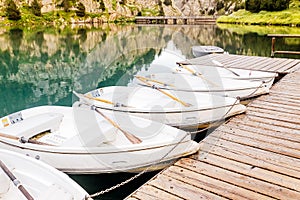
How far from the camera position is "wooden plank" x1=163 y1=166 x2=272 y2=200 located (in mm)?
4250

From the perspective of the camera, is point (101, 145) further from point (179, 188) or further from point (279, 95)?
point (279, 95)

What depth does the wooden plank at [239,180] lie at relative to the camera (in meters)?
4.25

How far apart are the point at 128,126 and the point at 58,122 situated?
1.66 m

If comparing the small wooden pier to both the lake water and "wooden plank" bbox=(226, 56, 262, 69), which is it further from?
"wooden plank" bbox=(226, 56, 262, 69)

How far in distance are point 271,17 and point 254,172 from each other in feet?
210

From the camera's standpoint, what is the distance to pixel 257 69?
1233 cm

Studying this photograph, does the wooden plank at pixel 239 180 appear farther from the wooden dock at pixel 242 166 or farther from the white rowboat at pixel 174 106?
the white rowboat at pixel 174 106

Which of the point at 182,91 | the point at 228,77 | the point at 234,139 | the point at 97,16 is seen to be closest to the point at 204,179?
the point at 234,139

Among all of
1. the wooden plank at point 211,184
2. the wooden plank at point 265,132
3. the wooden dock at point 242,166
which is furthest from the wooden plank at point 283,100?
the wooden plank at point 211,184

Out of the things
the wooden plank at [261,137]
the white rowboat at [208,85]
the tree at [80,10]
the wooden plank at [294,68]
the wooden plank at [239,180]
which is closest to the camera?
the wooden plank at [239,180]

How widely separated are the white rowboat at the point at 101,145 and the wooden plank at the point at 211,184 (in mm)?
547

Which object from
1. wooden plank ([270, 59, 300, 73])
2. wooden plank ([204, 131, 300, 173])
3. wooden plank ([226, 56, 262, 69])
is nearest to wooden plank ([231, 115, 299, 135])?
wooden plank ([204, 131, 300, 173])

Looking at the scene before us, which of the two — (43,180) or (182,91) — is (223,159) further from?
(182,91)

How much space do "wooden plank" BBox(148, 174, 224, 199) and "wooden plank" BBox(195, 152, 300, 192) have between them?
0.83 m
